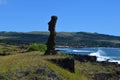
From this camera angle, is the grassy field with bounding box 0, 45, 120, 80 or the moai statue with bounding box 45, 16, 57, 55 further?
the moai statue with bounding box 45, 16, 57, 55

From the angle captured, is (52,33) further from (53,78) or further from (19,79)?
(19,79)

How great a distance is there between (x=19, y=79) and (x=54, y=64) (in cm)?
663

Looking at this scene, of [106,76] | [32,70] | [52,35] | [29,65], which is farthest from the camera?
[106,76]

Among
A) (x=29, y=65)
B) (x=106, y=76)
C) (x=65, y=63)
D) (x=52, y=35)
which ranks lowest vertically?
(x=106, y=76)

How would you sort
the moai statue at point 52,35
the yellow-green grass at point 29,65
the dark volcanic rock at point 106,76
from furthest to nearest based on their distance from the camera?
the dark volcanic rock at point 106,76, the moai statue at point 52,35, the yellow-green grass at point 29,65

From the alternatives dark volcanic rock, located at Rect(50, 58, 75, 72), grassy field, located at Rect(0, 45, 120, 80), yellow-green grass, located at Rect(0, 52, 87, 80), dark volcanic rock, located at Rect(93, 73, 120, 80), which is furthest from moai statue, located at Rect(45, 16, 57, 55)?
dark volcanic rock, located at Rect(93, 73, 120, 80)

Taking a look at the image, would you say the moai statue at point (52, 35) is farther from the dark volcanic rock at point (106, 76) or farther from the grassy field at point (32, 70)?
the dark volcanic rock at point (106, 76)

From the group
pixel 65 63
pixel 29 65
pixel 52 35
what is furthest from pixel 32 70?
pixel 52 35

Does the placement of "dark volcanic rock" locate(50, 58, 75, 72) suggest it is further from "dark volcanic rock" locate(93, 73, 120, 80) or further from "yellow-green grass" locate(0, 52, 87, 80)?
"dark volcanic rock" locate(93, 73, 120, 80)

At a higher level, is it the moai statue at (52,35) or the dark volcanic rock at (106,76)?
the moai statue at (52,35)

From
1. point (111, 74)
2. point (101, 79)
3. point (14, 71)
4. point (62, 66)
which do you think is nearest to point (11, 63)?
point (14, 71)

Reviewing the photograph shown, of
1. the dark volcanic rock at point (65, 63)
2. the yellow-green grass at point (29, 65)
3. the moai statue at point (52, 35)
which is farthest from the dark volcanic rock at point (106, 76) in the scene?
the yellow-green grass at point (29, 65)

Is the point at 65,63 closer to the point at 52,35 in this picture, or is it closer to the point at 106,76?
the point at 52,35

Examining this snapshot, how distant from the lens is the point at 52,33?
4459 centimetres
